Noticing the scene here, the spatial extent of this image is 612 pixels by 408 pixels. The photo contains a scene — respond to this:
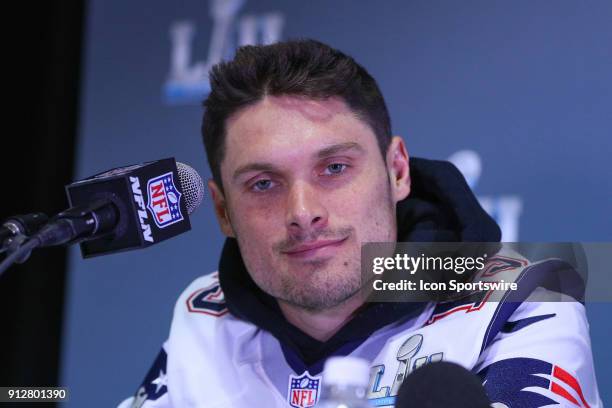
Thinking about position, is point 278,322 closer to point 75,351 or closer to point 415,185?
point 415,185

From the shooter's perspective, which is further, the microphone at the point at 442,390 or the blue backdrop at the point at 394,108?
the blue backdrop at the point at 394,108

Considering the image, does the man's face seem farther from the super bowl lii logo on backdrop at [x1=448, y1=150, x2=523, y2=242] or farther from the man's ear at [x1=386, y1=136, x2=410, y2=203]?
the super bowl lii logo on backdrop at [x1=448, y1=150, x2=523, y2=242]

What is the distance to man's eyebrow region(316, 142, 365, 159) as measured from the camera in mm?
1302

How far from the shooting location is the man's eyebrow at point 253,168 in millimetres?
1312

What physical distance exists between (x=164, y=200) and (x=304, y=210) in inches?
9.3

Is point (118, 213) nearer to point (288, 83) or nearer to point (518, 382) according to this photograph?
point (288, 83)

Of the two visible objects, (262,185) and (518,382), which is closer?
(518,382)

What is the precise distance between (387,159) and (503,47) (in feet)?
1.64

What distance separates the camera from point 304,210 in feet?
4.10

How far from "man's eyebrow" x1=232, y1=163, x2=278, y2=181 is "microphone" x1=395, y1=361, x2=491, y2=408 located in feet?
2.09

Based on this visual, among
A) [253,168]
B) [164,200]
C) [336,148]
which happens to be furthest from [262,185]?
[164,200]

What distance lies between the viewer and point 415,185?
1527 millimetres

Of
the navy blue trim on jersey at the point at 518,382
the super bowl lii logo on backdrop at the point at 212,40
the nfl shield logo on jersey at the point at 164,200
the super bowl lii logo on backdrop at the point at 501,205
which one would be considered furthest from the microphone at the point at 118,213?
the super bowl lii logo on backdrop at the point at 212,40

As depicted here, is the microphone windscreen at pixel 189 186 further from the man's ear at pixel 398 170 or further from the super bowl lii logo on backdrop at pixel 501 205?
the super bowl lii logo on backdrop at pixel 501 205
